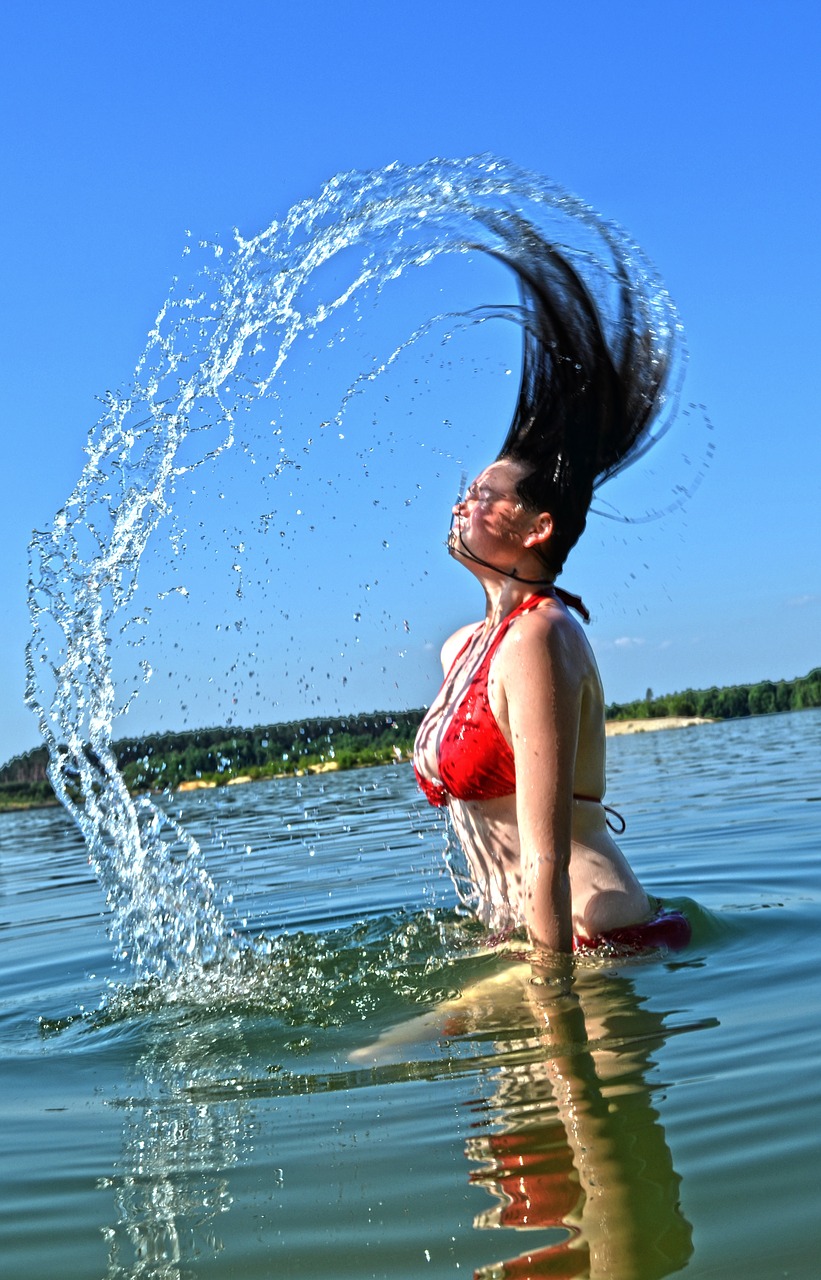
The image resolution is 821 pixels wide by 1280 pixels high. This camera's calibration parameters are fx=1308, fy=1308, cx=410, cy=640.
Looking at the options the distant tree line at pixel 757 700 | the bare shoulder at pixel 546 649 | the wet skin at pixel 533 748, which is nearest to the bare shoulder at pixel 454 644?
the wet skin at pixel 533 748

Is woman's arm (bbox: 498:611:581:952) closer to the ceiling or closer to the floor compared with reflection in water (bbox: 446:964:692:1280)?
closer to the ceiling

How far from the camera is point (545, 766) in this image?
3506 mm

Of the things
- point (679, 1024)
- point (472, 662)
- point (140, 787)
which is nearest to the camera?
point (679, 1024)

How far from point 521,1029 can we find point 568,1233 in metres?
1.36

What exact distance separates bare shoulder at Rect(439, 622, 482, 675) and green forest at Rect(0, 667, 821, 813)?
0.95 meters

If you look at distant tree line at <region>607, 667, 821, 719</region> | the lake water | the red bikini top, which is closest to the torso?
the red bikini top

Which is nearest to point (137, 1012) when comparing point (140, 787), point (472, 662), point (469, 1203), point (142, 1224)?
point (472, 662)

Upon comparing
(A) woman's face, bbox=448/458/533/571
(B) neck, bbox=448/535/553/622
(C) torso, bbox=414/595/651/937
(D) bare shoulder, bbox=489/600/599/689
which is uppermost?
(A) woman's face, bbox=448/458/533/571

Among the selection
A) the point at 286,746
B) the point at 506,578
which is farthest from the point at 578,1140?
the point at 286,746

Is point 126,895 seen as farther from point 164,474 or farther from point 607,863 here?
point 607,863

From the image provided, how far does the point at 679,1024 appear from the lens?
11.5 ft

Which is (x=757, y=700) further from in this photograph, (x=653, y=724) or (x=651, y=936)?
(x=651, y=936)

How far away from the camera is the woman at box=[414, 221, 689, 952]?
3.58m

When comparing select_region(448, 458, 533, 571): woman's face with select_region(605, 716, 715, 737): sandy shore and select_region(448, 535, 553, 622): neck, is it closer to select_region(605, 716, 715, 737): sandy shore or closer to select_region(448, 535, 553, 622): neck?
select_region(448, 535, 553, 622): neck
